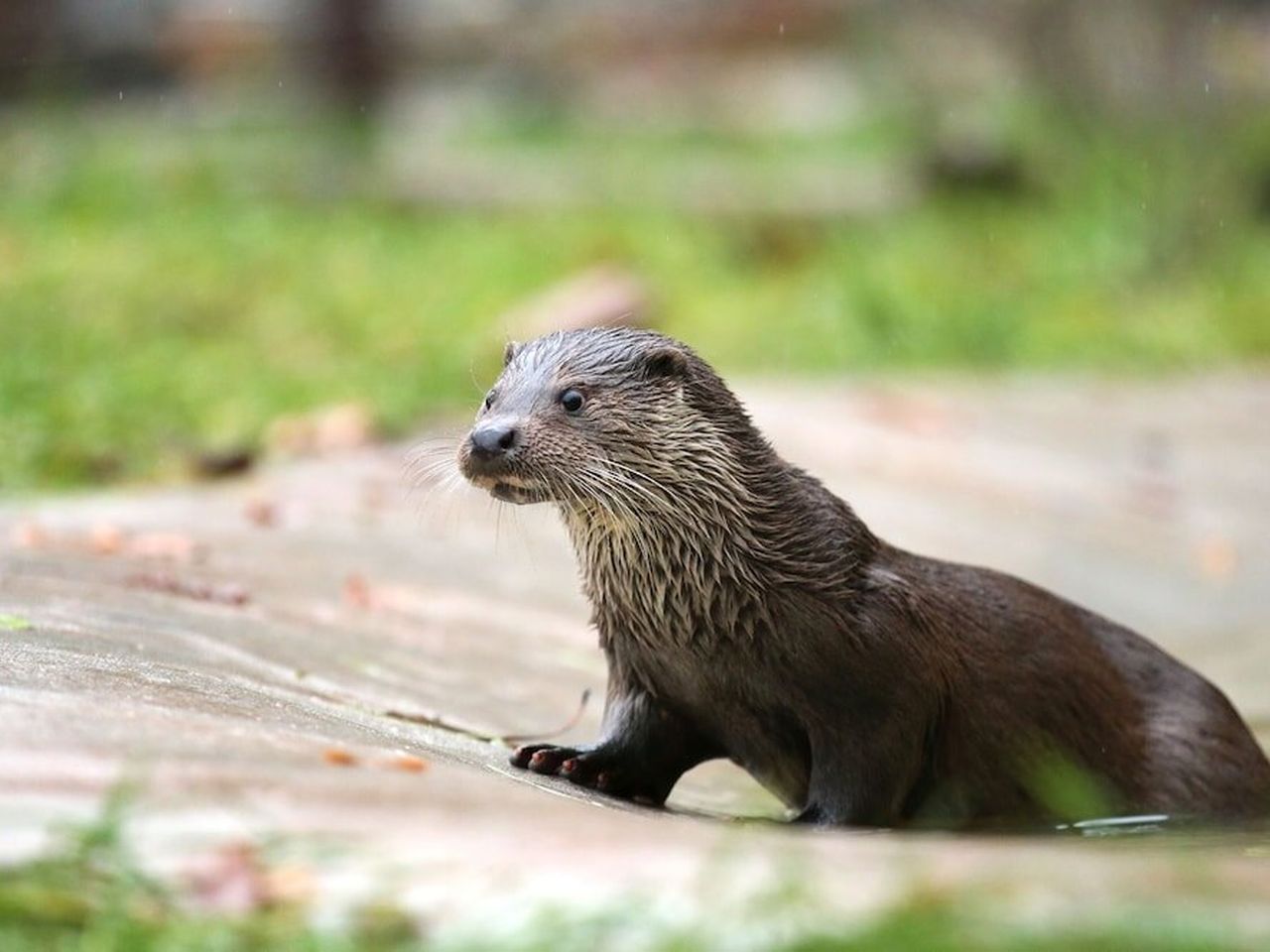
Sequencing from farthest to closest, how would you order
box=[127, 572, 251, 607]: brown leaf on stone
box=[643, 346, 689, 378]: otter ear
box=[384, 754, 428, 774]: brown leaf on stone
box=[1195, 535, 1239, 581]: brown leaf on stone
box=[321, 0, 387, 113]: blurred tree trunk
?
box=[321, 0, 387, 113]: blurred tree trunk
box=[1195, 535, 1239, 581]: brown leaf on stone
box=[127, 572, 251, 607]: brown leaf on stone
box=[643, 346, 689, 378]: otter ear
box=[384, 754, 428, 774]: brown leaf on stone

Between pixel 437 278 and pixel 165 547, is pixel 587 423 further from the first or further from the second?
pixel 437 278

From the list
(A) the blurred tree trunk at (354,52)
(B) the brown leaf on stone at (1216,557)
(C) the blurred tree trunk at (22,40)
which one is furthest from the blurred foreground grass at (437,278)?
(B) the brown leaf on stone at (1216,557)

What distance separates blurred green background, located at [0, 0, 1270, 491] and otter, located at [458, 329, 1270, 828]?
2727 millimetres

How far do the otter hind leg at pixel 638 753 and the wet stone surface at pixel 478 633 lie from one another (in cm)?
12

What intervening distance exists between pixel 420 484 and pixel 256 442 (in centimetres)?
109

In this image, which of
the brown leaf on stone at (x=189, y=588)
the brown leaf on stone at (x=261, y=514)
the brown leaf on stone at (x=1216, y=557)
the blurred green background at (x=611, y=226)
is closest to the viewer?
the brown leaf on stone at (x=189, y=588)

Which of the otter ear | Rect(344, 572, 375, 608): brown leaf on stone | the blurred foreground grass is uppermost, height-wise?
the blurred foreground grass

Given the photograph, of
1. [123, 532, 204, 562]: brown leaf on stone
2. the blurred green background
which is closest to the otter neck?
[123, 532, 204, 562]: brown leaf on stone

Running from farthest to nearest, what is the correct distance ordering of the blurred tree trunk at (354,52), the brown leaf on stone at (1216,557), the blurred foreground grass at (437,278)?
1. the blurred tree trunk at (354,52)
2. the blurred foreground grass at (437,278)
3. the brown leaf on stone at (1216,557)

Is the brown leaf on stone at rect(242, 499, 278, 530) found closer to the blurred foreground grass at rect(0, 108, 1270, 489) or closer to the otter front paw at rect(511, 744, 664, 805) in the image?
the blurred foreground grass at rect(0, 108, 1270, 489)

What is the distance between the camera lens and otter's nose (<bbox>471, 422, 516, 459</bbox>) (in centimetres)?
345

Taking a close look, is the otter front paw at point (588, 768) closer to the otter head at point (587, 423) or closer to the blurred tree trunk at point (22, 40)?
the otter head at point (587, 423)

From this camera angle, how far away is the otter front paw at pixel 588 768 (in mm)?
3414

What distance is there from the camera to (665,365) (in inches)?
143
